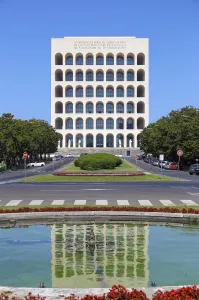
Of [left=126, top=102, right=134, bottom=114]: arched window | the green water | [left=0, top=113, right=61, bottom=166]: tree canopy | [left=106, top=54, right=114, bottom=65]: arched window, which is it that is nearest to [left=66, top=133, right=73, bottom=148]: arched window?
[left=126, top=102, right=134, bottom=114]: arched window

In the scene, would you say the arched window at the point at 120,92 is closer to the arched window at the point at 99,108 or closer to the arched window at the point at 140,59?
the arched window at the point at 99,108

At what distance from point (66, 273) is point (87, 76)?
168132 millimetres

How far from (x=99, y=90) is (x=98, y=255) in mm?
164215

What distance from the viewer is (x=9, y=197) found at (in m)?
31.8

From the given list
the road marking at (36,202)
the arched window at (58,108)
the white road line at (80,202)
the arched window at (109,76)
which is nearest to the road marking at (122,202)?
the white road line at (80,202)

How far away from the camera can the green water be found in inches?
484

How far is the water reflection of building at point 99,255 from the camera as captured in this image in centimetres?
1216

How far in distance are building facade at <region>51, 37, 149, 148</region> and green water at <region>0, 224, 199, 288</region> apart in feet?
510

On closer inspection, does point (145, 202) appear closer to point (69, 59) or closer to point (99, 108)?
point (99, 108)

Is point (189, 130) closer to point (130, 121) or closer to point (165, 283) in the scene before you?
point (165, 283)

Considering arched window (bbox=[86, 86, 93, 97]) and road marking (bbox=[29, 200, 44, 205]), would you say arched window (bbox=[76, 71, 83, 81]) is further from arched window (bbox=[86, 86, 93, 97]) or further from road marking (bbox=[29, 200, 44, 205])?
road marking (bbox=[29, 200, 44, 205])

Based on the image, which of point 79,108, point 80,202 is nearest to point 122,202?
point 80,202

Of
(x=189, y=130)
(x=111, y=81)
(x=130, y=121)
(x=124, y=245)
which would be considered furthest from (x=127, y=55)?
(x=124, y=245)

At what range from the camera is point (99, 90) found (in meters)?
178
